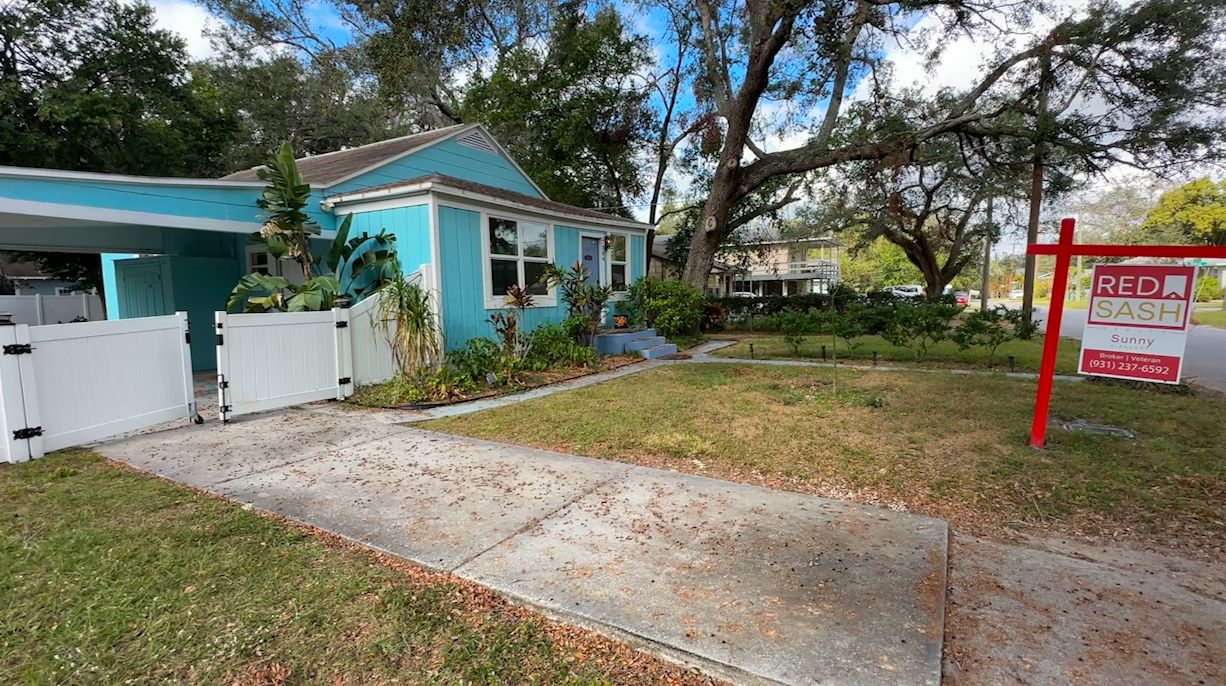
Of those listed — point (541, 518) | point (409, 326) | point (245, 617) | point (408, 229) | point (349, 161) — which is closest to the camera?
point (245, 617)

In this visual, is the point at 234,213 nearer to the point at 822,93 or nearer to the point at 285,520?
the point at 285,520

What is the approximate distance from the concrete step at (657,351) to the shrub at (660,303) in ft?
2.26

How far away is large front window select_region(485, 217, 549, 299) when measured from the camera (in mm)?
8953

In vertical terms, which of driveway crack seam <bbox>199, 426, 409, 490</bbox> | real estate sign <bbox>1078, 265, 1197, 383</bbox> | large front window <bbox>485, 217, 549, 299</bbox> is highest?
large front window <bbox>485, 217, 549, 299</bbox>

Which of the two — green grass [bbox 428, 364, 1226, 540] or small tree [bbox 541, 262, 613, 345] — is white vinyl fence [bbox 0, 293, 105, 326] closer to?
small tree [bbox 541, 262, 613, 345]

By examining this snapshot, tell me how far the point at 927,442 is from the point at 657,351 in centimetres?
653

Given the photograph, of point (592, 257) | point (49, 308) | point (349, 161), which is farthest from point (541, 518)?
point (49, 308)

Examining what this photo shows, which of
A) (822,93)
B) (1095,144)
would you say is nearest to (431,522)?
(1095,144)

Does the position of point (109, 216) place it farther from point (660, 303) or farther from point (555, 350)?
point (660, 303)

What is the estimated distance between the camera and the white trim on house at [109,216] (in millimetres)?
5827

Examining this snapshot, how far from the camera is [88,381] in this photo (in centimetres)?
487

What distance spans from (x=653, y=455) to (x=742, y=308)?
16812 millimetres

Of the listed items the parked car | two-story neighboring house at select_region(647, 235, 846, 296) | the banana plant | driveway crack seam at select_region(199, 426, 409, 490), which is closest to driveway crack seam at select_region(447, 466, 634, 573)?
driveway crack seam at select_region(199, 426, 409, 490)

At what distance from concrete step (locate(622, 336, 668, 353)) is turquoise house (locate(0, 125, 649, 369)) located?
1459mm
